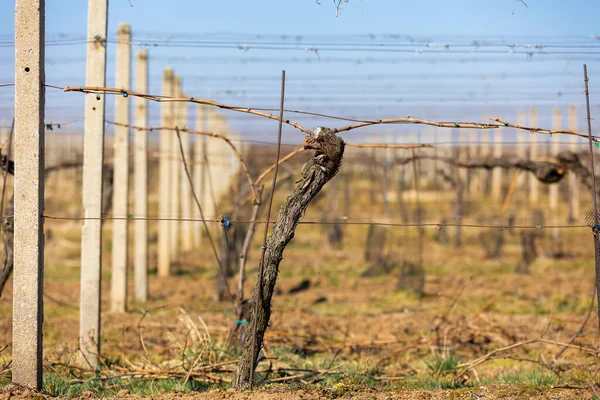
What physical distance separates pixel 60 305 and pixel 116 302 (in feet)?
3.83

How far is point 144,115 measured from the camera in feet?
35.9

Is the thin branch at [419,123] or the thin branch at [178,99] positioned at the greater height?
the thin branch at [178,99]

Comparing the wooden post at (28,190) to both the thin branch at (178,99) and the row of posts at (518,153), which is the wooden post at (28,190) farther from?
the row of posts at (518,153)

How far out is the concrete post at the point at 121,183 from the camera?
9344mm

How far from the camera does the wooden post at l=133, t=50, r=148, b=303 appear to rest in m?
10.8

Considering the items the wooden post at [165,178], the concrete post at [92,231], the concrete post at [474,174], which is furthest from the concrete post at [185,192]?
the concrete post at [474,174]

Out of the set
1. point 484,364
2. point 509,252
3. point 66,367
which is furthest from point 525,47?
point 509,252

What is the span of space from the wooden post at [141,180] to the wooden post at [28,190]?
6030 millimetres

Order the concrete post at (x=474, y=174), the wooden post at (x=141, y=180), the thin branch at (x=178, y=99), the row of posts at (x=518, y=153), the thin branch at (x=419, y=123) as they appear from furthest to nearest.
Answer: the concrete post at (x=474, y=174), the row of posts at (x=518, y=153), the wooden post at (x=141, y=180), the thin branch at (x=419, y=123), the thin branch at (x=178, y=99)

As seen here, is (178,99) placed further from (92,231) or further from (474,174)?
(474,174)

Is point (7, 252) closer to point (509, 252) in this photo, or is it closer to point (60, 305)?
point (60, 305)

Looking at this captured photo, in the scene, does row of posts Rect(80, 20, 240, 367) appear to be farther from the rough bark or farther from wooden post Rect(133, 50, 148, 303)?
the rough bark

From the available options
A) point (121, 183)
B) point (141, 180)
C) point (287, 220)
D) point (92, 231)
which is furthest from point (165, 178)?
point (287, 220)

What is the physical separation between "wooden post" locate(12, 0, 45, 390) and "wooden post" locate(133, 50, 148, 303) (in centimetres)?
603
